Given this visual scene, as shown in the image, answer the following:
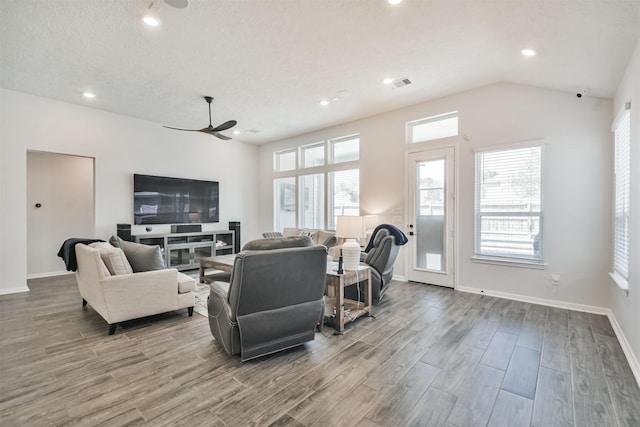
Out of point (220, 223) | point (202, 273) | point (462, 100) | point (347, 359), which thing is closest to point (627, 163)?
point (462, 100)

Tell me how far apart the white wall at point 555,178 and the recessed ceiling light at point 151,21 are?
3.98m

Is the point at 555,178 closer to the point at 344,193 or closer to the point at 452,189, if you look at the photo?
the point at 452,189

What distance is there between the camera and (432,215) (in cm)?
506

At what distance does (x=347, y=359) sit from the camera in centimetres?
252

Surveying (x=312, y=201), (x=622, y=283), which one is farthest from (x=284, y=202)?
(x=622, y=283)

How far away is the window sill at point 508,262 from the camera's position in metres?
4.05

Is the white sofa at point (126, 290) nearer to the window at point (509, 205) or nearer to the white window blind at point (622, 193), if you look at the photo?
the window at point (509, 205)

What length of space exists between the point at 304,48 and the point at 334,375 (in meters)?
3.34

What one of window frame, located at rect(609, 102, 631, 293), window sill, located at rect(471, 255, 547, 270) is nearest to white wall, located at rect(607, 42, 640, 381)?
window frame, located at rect(609, 102, 631, 293)

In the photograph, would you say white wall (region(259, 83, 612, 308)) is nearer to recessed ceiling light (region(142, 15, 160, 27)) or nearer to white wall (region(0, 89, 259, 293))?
recessed ceiling light (region(142, 15, 160, 27))

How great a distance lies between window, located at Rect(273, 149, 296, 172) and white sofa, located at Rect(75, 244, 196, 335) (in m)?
4.57

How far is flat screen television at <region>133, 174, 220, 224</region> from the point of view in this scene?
5.88 metres

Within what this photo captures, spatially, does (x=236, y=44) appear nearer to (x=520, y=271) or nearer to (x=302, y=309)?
(x=302, y=309)

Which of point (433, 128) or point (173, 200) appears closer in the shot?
point (433, 128)
